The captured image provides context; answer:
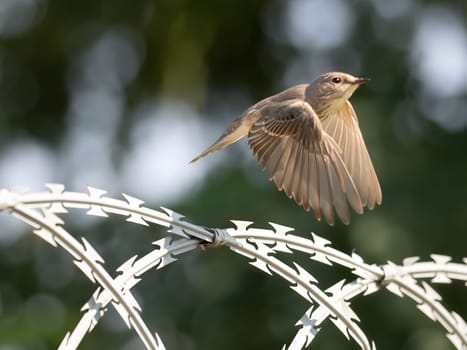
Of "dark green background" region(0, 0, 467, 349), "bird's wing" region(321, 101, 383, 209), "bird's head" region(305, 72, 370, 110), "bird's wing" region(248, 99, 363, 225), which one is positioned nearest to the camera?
"bird's wing" region(248, 99, 363, 225)

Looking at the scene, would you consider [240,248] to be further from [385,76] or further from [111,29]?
[111,29]

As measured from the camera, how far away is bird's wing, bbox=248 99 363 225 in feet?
9.16

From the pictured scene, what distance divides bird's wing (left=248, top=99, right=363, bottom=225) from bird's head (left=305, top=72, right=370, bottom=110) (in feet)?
0.31

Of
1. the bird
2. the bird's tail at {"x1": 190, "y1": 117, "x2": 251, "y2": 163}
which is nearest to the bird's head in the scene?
the bird

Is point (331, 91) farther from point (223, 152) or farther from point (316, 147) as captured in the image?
point (223, 152)

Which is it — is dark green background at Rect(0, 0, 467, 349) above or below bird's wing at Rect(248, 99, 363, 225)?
above

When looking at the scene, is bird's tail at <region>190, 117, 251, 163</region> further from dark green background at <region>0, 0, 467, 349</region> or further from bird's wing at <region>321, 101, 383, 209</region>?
dark green background at <region>0, 0, 467, 349</region>

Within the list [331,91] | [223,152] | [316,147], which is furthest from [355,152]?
[223,152]

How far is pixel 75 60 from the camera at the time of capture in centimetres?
988

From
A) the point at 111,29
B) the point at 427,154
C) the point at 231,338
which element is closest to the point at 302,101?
the point at 231,338

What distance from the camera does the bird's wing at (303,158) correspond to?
2793mm

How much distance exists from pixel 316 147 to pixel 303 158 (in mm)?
61

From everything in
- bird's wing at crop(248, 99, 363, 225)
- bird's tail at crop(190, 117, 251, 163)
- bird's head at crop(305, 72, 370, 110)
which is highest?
bird's head at crop(305, 72, 370, 110)

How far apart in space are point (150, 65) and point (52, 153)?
117 centimetres
